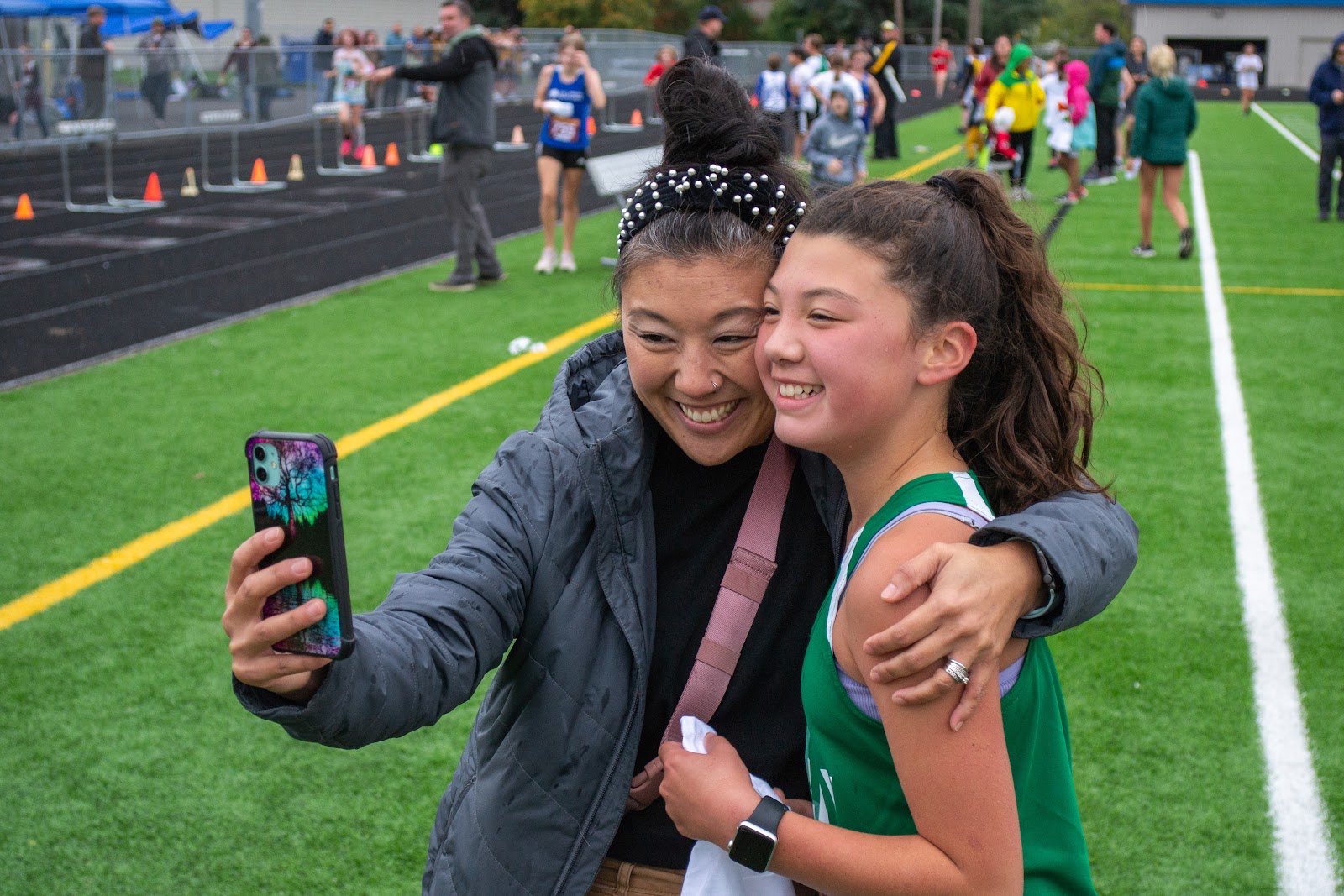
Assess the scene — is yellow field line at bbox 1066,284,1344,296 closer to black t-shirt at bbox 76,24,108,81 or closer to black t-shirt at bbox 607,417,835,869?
black t-shirt at bbox 607,417,835,869

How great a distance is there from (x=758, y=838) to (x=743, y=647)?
0.40m

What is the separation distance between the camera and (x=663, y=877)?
2041 millimetres

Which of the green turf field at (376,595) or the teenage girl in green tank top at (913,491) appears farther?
the green turf field at (376,595)

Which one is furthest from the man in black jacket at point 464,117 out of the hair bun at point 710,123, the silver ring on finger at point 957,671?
the silver ring on finger at point 957,671

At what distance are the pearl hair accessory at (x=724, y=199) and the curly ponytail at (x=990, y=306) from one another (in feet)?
0.76

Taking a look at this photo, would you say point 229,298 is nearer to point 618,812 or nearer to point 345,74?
point 618,812

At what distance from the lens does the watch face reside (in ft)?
5.54

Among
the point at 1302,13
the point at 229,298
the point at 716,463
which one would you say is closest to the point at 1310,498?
the point at 716,463

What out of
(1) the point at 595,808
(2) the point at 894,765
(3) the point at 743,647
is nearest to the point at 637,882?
(1) the point at 595,808

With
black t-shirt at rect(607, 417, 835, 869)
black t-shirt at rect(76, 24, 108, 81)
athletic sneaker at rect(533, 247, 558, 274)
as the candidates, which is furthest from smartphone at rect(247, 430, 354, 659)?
black t-shirt at rect(76, 24, 108, 81)

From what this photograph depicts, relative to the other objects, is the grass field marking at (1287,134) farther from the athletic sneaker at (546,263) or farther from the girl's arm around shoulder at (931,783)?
the girl's arm around shoulder at (931,783)

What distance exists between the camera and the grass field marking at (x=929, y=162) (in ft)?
69.3

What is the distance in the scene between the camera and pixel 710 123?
2.19 meters

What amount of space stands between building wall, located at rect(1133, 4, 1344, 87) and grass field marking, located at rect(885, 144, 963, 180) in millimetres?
46642
